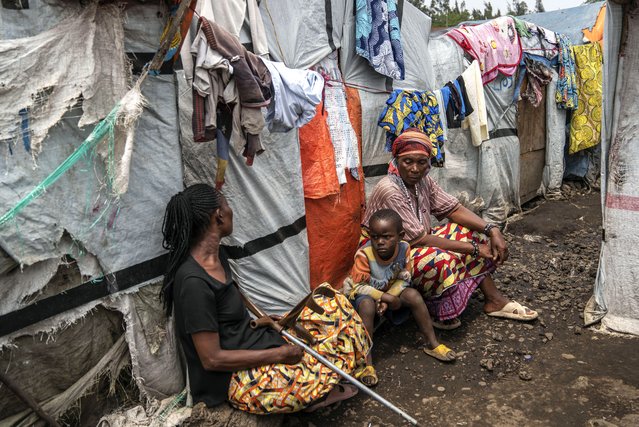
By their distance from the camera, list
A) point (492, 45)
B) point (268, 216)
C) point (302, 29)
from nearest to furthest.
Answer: point (268, 216), point (302, 29), point (492, 45)

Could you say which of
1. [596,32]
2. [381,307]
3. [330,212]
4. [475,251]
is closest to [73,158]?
[381,307]

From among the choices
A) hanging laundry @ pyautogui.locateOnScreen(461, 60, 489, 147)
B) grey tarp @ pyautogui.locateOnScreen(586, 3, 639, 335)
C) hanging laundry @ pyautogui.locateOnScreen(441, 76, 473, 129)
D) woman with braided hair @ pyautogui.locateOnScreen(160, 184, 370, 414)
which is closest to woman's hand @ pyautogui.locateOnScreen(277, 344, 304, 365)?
woman with braided hair @ pyautogui.locateOnScreen(160, 184, 370, 414)

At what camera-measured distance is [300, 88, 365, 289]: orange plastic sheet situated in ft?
14.1

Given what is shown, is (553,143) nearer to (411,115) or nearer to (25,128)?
(411,115)

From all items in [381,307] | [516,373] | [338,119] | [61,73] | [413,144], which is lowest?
[516,373]

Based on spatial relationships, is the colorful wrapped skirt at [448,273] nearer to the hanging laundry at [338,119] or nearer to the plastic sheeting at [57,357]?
the hanging laundry at [338,119]

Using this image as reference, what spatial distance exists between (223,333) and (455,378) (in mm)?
1717

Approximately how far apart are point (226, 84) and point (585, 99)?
8.21 m

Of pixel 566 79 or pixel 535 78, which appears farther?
pixel 566 79

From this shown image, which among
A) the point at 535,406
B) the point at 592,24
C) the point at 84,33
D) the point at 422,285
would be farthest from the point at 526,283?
the point at 592,24

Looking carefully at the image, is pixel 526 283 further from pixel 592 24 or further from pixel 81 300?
pixel 592 24

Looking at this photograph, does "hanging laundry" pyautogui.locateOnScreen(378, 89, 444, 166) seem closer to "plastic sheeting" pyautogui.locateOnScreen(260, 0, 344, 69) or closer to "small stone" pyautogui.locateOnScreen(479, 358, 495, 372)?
"plastic sheeting" pyautogui.locateOnScreen(260, 0, 344, 69)

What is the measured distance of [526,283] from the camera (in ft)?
16.7

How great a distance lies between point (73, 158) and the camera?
2.37m
